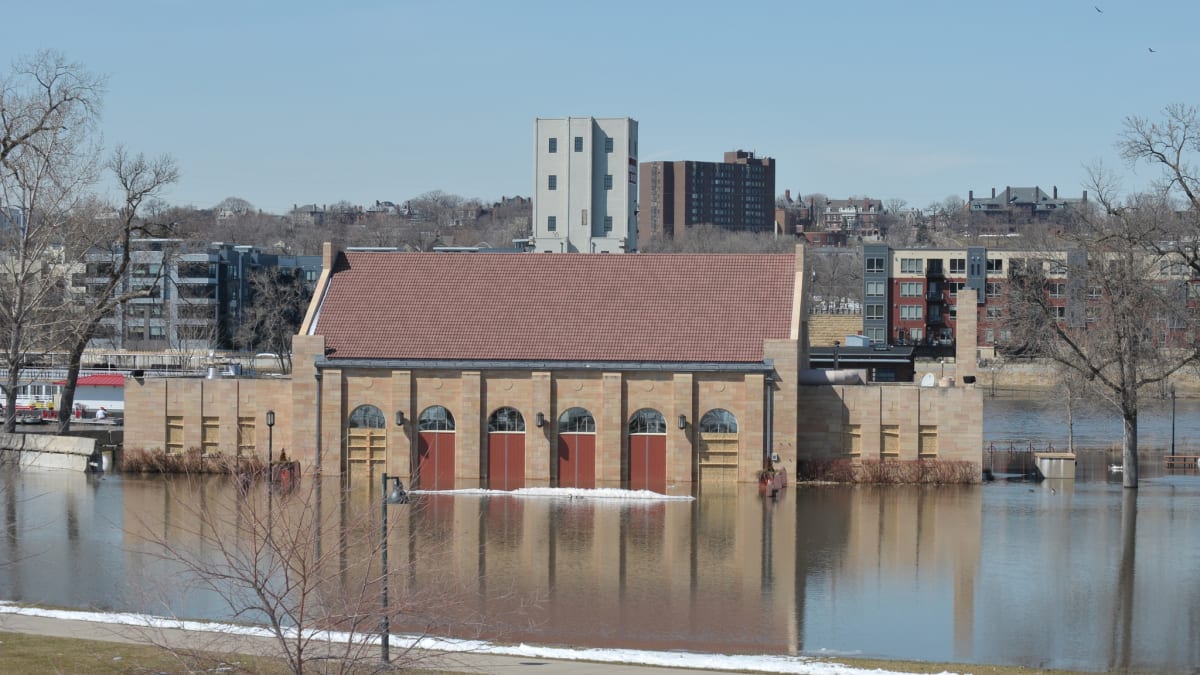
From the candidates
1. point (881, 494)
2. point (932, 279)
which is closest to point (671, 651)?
point (881, 494)

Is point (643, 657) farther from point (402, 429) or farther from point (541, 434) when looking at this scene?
point (402, 429)

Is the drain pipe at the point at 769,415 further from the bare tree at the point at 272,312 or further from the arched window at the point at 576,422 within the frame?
the bare tree at the point at 272,312

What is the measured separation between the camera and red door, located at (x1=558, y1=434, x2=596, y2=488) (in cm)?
5472

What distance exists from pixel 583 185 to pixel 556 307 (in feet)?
233

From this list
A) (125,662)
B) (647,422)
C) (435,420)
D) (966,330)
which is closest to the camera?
(125,662)

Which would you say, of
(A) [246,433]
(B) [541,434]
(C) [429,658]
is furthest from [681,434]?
(C) [429,658]

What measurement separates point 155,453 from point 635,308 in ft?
62.4

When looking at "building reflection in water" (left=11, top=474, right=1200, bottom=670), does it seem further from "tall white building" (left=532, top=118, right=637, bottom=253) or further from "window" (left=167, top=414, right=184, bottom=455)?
"tall white building" (left=532, top=118, right=637, bottom=253)

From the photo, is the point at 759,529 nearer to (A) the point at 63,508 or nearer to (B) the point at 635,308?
(B) the point at 635,308

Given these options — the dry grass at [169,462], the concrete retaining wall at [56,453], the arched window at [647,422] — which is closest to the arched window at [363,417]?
the dry grass at [169,462]

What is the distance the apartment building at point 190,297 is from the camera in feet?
427

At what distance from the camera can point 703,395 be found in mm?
54656

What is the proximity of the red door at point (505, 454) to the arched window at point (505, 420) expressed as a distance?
169mm

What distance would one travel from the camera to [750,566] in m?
39.3
